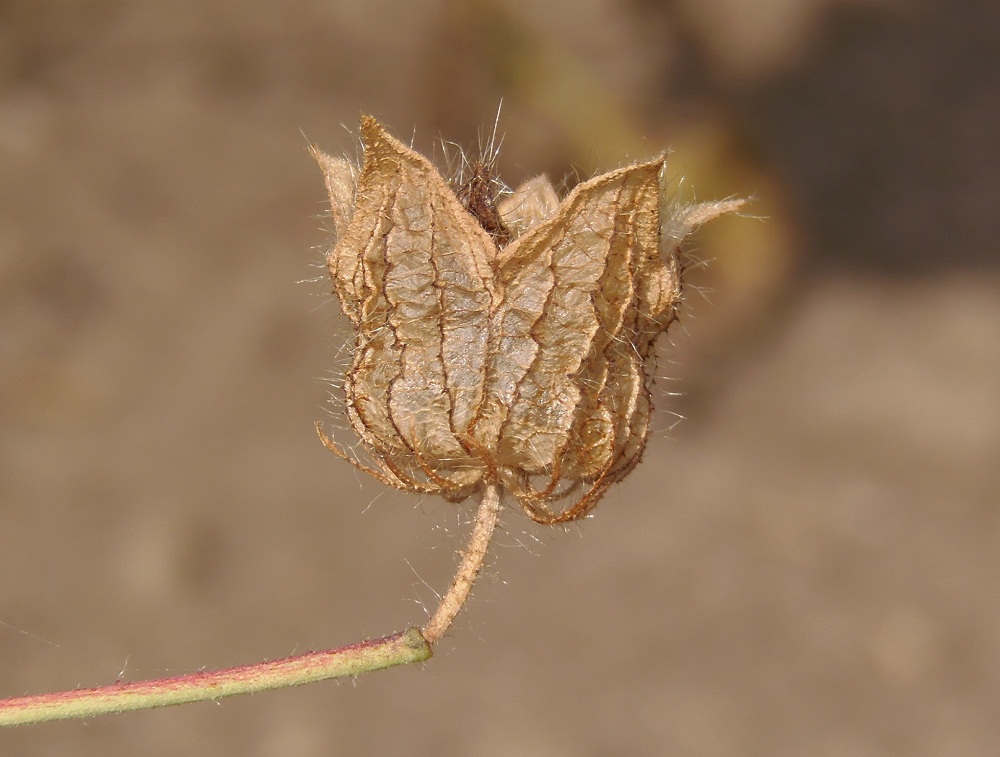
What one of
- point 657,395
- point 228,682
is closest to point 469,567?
point 228,682

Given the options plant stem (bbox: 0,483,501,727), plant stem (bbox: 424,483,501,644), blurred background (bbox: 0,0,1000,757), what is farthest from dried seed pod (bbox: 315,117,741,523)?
blurred background (bbox: 0,0,1000,757)

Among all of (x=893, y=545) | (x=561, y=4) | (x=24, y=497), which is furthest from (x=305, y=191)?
(x=893, y=545)

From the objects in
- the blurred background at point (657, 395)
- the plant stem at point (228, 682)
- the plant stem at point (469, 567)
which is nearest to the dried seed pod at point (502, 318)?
the plant stem at point (469, 567)

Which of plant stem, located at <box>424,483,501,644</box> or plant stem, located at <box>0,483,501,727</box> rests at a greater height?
plant stem, located at <box>424,483,501,644</box>

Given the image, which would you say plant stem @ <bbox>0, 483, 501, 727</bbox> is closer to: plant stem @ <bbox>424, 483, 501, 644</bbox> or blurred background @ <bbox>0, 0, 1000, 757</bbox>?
plant stem @ <bbox>424, 483, 501, 644</bbox>

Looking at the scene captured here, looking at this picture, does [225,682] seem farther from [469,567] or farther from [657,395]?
[657,395]

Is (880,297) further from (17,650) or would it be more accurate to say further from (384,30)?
(17,650)

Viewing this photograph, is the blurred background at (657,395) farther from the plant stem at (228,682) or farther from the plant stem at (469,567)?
the plant stem at (228,682)
